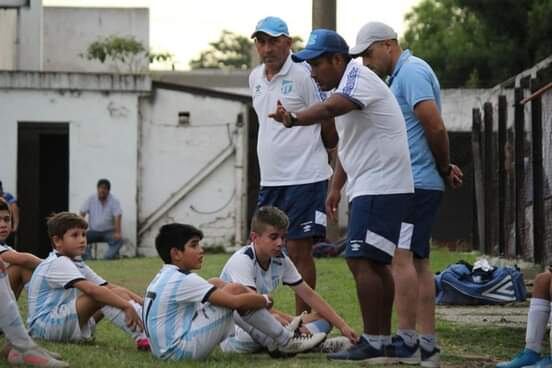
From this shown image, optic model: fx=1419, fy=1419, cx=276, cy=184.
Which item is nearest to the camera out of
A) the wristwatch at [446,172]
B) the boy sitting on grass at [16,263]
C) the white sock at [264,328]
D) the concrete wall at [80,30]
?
the white sock at [264,328]

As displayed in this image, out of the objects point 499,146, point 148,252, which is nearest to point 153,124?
point 148,252

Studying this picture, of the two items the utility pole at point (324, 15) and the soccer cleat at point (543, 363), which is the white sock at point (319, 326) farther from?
the utility pole at point (324, 15)

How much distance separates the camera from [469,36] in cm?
4944

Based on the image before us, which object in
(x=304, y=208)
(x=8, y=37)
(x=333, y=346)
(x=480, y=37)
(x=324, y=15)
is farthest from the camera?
(x=480, y=37)

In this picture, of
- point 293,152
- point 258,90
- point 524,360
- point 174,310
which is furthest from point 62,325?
point 524,360

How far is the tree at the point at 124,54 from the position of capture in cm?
3225

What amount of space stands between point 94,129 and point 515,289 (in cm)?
1495

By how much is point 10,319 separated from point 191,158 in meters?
19.1

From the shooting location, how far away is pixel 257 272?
8.62 metres

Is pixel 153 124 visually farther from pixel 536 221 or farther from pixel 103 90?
pixel 536 221

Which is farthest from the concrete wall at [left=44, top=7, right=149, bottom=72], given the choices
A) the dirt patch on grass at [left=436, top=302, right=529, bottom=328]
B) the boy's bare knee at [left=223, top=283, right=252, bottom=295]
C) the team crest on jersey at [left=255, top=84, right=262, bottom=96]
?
the boy's bare knee at [left=223, top=283, right=252, bottom=295]

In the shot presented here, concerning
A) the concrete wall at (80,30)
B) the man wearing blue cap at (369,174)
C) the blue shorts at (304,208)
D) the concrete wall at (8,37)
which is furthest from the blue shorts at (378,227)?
the concrete wall at (80,30)

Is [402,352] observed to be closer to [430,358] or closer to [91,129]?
[430,358]

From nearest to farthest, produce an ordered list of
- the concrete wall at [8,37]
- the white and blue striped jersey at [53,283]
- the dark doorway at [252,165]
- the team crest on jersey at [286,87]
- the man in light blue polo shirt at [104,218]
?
the white and blue striped jersey at [53,283] < the team crest on jersey at [286,87] < the man in light blue polo shirt at [104,218] < the dark doorway at [252,165] < the concrete wall at [8,37]
